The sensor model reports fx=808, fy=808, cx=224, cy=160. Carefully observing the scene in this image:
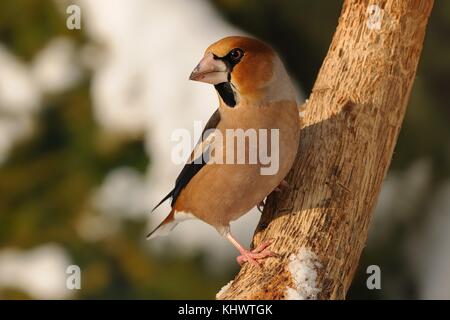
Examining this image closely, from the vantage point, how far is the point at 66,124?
13.5ft

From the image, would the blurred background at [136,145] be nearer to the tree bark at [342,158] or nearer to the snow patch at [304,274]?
the tree bark at [342,158]

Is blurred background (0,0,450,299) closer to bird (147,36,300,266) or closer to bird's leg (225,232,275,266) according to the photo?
bird (147,36,300,266)


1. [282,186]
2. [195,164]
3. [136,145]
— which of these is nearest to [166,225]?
[195,164]

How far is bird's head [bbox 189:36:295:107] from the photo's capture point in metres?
2.35

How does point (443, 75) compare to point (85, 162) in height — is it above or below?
above

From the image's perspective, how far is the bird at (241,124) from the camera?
7.74ft

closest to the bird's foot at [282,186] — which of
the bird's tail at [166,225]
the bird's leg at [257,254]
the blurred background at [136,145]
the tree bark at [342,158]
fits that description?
the tree bark at [342,158]

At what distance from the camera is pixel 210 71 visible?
2.34 m

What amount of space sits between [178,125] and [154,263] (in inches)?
26.8

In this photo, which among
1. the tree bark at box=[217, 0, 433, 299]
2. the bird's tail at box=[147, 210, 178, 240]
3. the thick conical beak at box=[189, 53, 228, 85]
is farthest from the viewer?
the bird's tail at box=[147, 210, 178, 240]

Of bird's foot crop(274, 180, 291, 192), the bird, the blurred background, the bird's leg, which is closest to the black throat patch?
the bird

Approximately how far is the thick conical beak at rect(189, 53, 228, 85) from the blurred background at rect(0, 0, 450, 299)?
1444mm

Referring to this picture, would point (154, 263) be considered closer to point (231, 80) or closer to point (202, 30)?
point (202, 30)
